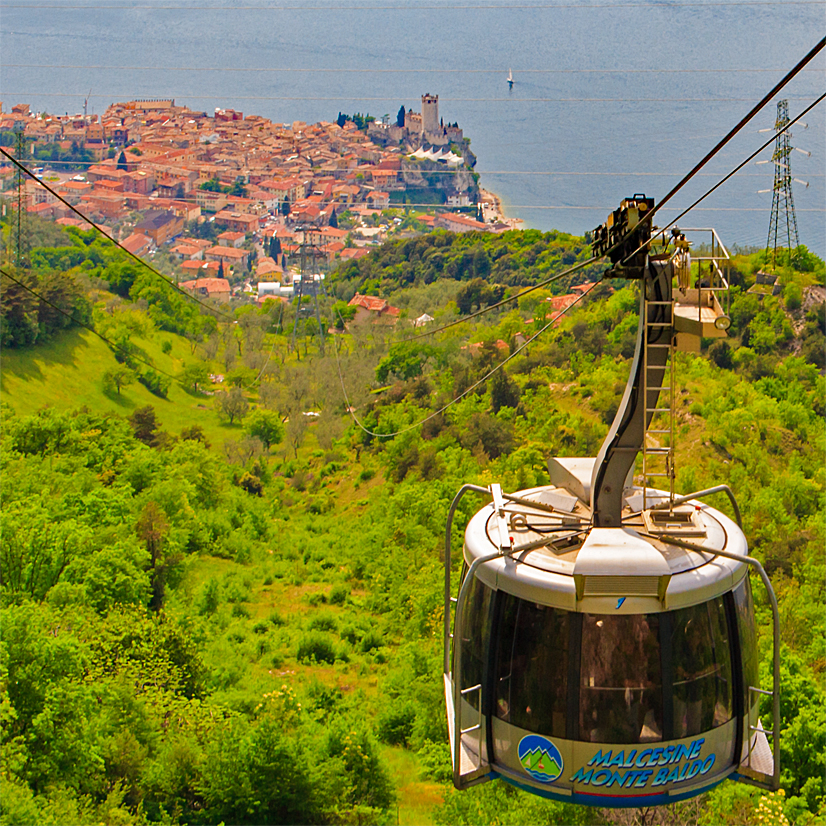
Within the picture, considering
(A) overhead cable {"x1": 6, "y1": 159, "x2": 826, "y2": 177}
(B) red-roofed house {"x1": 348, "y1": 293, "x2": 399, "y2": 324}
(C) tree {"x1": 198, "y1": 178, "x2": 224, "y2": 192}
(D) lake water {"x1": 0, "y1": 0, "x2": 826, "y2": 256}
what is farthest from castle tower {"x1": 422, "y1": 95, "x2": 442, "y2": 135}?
(B) red-roofed house {"x1": 348, "y1": 293, "x2": 399, "y2": 324}

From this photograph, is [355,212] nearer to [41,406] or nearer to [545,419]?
[41,406]

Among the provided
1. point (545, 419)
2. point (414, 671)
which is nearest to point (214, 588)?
point (414, 671)

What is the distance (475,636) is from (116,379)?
4273 centimetres

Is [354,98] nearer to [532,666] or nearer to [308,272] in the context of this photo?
[308,272]

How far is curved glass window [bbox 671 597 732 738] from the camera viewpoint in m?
5.22

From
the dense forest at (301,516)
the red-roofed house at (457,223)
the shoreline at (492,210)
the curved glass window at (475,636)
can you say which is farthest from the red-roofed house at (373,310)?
the curved glass window at (475,636)

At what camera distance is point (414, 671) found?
74.0ft

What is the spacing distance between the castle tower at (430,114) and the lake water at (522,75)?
757mm

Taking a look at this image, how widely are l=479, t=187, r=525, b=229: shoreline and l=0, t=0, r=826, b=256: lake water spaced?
3.69 meters

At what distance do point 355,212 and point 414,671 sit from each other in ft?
166

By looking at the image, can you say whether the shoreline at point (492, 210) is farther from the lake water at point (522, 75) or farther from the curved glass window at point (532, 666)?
the curved glass window at point (532, 666)

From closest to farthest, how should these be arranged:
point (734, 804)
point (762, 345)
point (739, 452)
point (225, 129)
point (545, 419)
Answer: point (734, 804), point (739, 452), point (545, 419), point (762, 345), point (225, 129)

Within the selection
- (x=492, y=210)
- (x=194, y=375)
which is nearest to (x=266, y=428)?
(x=194, y=375)

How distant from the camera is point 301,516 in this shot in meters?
37.2
